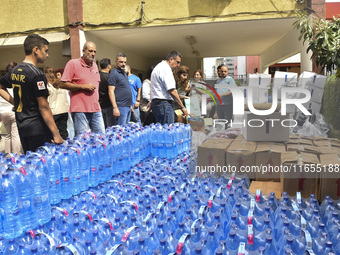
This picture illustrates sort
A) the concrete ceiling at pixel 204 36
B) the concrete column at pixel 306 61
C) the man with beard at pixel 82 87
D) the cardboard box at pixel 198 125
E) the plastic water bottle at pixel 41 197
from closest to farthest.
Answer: the plastic water bottle at pixel 41 197 < the cardboard box at pixel 198 125 < the man with beard at pixel 82 87 < the concrete column at pixel 306 61 < the concrete ceiling at pixel 204 36

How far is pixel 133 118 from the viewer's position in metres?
7.03

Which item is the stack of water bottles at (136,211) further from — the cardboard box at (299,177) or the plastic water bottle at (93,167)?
the cardboard box at (299,177)

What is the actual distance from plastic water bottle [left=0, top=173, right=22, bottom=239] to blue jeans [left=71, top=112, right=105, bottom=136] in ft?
6.80

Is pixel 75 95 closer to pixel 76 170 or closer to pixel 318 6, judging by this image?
pixel 76 170

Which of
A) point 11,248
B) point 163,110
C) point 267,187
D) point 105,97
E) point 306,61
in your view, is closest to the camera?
point 11,248

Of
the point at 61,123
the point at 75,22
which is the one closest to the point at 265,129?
the point at 61,123

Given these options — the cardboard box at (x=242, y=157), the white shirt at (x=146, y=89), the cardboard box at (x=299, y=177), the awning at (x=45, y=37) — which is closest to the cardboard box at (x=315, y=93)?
the cardboard box at (x=299, y=177)

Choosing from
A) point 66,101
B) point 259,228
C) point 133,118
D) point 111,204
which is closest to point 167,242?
point 259,228

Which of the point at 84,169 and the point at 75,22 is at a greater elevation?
the point at 75,22

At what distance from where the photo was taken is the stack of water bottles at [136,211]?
5.94 feet

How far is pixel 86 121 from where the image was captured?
445 cm

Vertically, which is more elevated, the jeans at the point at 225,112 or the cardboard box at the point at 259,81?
the cardboard box at the point at 259,81

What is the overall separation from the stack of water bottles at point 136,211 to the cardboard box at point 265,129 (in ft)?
1.42

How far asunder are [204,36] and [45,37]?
5.32m
